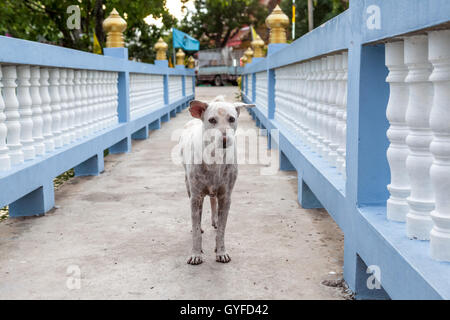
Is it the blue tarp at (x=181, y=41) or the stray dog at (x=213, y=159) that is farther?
the blue tarp at (x=181, y=41)

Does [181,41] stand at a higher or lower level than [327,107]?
higher

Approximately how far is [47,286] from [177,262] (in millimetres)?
920

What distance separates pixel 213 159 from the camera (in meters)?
3.63

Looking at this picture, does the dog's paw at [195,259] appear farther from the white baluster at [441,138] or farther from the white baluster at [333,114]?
the white baluster at [441,138]

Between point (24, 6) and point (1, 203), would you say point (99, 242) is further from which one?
point (24, 6)

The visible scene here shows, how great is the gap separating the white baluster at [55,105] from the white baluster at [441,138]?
4.65 meters

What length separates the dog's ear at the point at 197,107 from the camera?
11.5 ft

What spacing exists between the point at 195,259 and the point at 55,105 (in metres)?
3.14

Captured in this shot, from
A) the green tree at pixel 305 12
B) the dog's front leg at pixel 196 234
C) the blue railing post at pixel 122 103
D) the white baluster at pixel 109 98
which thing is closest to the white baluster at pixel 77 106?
the white baluster at pixel 109 98

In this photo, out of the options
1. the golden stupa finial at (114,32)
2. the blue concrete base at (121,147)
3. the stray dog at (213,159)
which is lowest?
the blue concrete base at (121,147)

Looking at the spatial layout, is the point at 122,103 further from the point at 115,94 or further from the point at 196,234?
the point at 196,234

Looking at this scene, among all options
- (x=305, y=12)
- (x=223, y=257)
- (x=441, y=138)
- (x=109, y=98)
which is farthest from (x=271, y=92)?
(x=305, y=12)

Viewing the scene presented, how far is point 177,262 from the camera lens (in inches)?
149
